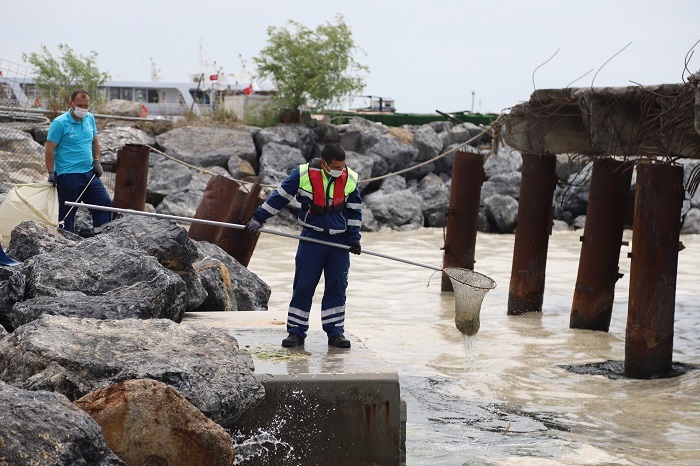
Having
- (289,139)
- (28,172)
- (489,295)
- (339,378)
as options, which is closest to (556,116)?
(489,295)

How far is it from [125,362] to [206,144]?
736 inches

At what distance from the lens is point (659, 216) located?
923cm

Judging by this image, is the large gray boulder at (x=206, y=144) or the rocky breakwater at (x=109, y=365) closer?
the rocky breakwater at (x=109, y=365)

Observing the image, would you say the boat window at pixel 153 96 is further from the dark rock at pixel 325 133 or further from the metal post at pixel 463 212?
the metal post at pixel 463 212

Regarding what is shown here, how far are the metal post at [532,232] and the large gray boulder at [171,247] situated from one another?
5338 mm

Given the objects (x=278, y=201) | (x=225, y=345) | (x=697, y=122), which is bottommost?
(x=225, y=345)

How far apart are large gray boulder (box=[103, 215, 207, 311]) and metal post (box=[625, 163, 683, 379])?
3939 millimetres

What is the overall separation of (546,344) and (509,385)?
206 centimetres

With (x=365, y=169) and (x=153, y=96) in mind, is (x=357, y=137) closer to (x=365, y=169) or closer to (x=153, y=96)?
(x=365, y=169)

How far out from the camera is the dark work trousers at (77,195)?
1056 cm

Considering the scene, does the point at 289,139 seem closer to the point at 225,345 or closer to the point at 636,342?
the point at 636,342

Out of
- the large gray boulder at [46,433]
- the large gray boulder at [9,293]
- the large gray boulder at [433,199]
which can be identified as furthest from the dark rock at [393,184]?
the large gray boulder at [46,433]

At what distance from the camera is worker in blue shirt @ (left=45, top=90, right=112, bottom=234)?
10516 mm

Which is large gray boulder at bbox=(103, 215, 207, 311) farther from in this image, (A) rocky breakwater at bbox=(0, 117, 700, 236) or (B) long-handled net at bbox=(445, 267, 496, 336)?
(A) rocky breakwater at bbox=(0, 117, 700, 236)
